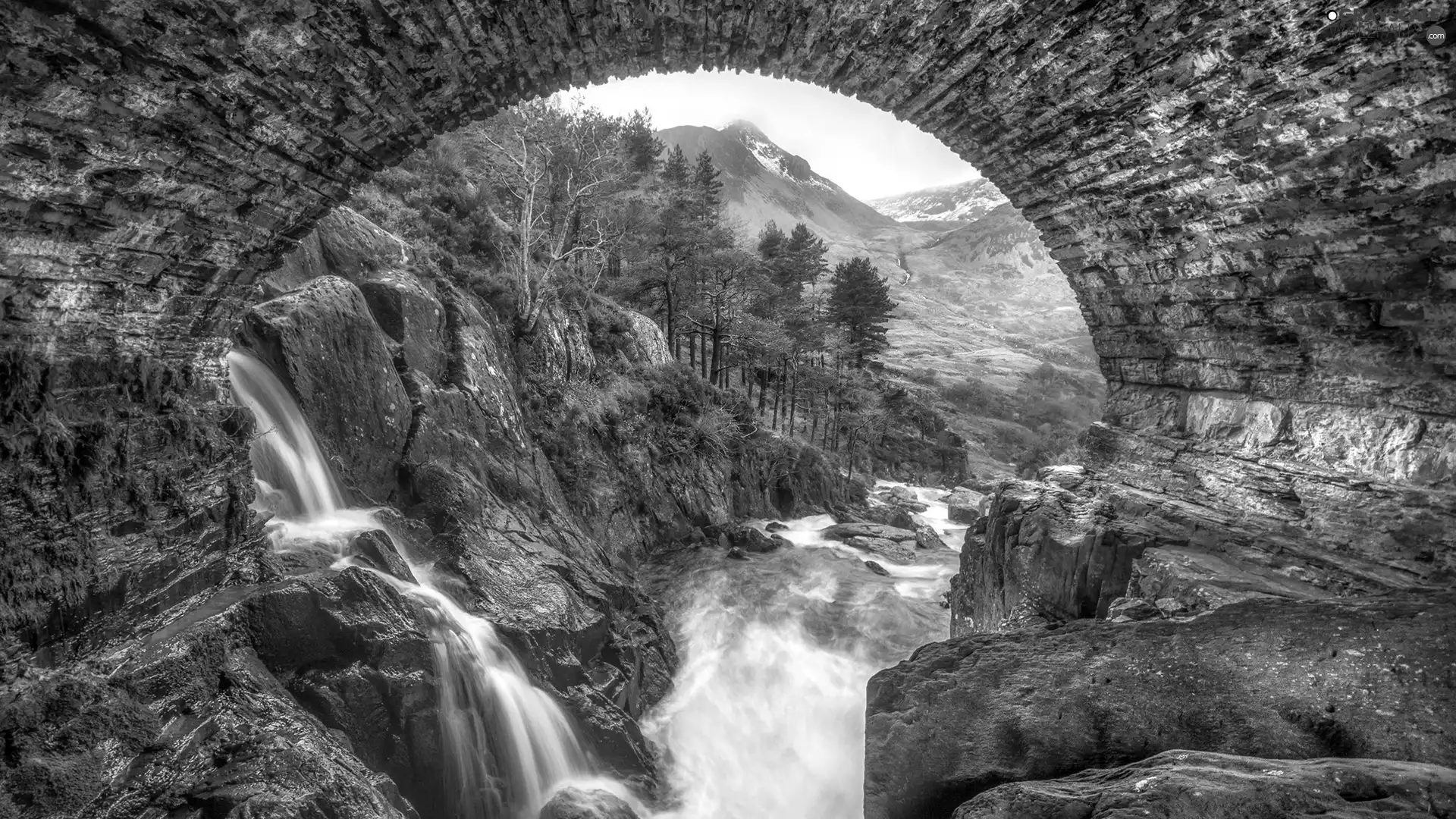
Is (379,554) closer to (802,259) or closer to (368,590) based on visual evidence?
(368,590)

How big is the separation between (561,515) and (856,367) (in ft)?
85.3

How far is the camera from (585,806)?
659cm

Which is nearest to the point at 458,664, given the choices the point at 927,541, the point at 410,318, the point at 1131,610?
the point at 410,318

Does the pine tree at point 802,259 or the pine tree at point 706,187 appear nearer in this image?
the pine tree at point 706,187

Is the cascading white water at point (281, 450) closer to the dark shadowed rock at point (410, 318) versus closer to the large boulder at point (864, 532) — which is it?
the dark shadowed rock at point (410, 318)

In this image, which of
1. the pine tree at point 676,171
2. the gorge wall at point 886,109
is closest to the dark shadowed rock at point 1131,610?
the gorge wall at point 886,109

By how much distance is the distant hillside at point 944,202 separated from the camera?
494ft

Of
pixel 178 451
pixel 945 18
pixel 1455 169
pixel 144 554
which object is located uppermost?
pixel 945 18

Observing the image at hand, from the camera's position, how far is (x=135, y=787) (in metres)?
3.71

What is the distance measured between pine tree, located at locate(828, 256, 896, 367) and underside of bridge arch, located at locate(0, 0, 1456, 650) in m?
28.5

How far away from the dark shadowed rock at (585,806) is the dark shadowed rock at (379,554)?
299 cm

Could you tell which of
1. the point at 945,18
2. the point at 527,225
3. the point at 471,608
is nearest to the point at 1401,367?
the point at 945,18

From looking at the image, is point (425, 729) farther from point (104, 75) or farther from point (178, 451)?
point (104, 75)

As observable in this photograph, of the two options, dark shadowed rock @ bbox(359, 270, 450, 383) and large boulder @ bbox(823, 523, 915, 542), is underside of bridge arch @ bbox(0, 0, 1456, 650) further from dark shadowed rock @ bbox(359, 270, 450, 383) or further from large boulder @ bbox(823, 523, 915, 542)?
large boulder @ bbox(823, 523, 915, 542)
